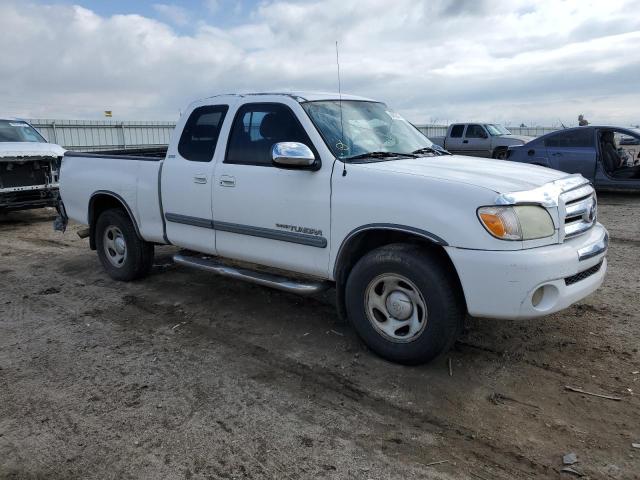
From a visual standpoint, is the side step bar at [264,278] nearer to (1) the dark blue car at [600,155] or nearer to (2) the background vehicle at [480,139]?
(1) the dark blue car at [600,155]

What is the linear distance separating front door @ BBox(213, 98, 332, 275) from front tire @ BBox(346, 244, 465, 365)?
442 mm

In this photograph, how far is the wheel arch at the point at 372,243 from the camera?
3645 mm

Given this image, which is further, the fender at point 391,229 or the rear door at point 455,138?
the rear door at point 455,138

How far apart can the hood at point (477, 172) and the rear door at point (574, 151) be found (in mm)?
8081

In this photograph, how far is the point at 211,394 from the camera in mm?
3607

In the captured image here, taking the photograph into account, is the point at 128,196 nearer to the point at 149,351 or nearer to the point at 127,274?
the point at 127,274

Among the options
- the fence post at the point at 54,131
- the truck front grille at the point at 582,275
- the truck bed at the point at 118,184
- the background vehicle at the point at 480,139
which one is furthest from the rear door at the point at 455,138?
the truck front grille at the point at 582,275

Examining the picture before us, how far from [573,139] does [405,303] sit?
9.86 m

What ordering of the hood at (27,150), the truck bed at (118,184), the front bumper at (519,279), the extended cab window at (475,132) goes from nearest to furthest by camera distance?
1. the front bumper at (519,279)
2. the truck bed at (118,184)
3. the hood at (27,150)
4. the extended cab window at (475,132)

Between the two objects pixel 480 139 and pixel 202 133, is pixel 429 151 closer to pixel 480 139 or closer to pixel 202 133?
pixel 202 133

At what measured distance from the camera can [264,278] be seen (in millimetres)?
4605

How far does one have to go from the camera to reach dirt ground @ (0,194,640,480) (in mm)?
2885

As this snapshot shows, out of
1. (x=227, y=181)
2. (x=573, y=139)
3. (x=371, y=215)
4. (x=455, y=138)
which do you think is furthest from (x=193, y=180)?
(x=455, y=138)

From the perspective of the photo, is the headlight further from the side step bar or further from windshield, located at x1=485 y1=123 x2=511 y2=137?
windshield, located at x1=485 y1=123 x2=511 y2=137
